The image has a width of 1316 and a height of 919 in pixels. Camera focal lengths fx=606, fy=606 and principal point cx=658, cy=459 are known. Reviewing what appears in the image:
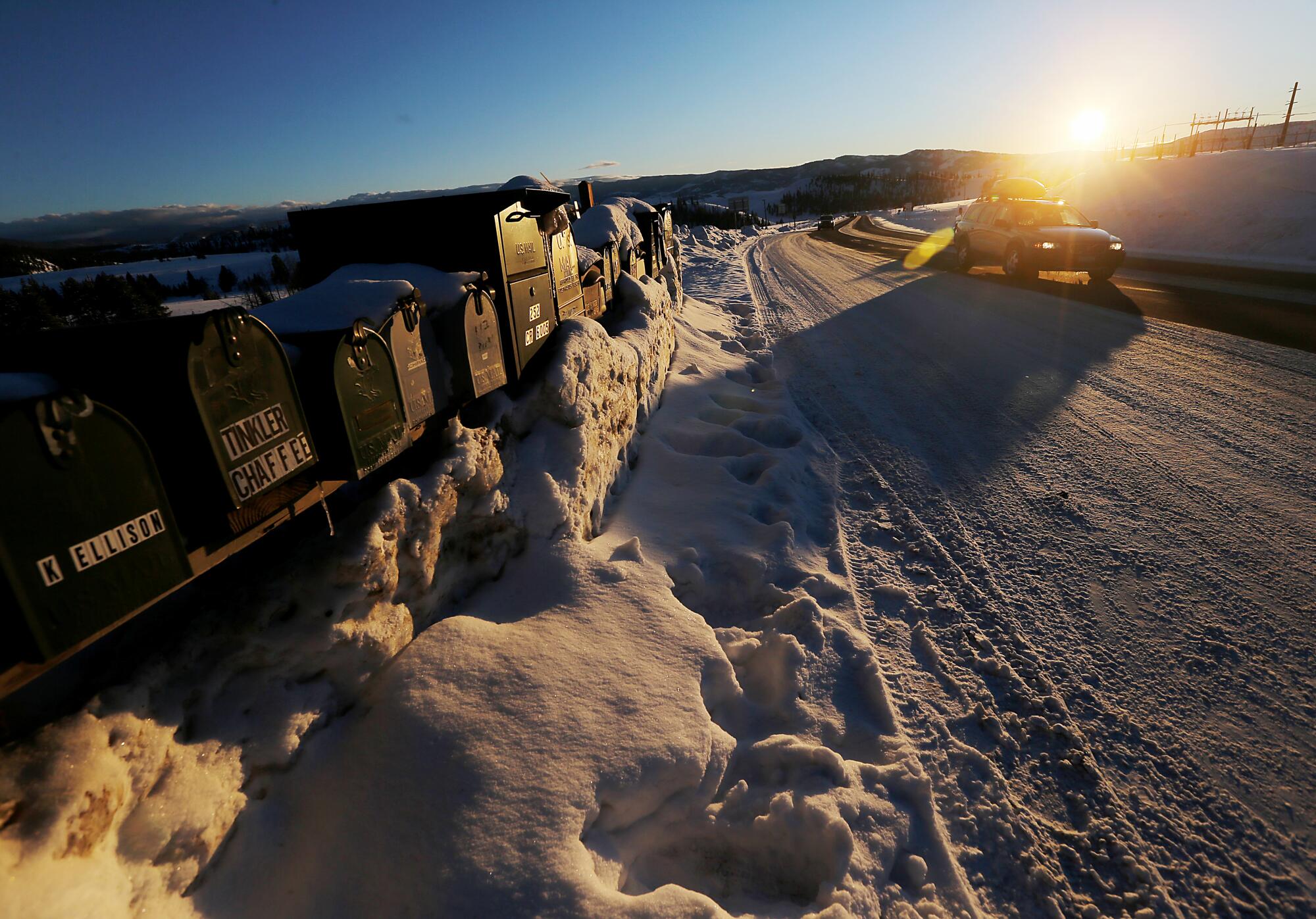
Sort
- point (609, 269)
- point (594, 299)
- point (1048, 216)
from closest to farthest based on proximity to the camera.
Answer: point (594, 299)
point (609, 269)
point (1048, 216)

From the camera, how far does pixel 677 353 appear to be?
8375 mm

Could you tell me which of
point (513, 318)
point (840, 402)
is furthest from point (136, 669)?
point (840, 402)

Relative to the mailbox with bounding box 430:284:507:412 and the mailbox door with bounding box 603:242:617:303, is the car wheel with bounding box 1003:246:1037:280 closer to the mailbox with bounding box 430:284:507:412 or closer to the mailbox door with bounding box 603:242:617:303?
the mailbox door with bounding box 603:242:617:303

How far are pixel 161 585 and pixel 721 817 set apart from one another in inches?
82.5

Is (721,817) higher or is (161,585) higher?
(161,585)

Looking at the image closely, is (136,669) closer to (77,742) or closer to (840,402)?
(77,742)

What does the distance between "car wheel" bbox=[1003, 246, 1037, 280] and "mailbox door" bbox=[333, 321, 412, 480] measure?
14.3 metres

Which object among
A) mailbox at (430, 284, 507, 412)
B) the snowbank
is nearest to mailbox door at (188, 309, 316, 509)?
mailbox at (430, 284, 507, 412)

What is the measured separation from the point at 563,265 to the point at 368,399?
2820mm

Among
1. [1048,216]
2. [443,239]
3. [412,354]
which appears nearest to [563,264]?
[443,239]

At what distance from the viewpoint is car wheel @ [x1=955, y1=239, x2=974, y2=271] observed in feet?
48.6

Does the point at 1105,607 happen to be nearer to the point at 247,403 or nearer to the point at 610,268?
the point at 247,403

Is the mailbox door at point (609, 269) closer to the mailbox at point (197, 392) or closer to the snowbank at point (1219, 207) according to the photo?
the mailbox at point (197, 392)

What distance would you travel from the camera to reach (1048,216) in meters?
13.2
